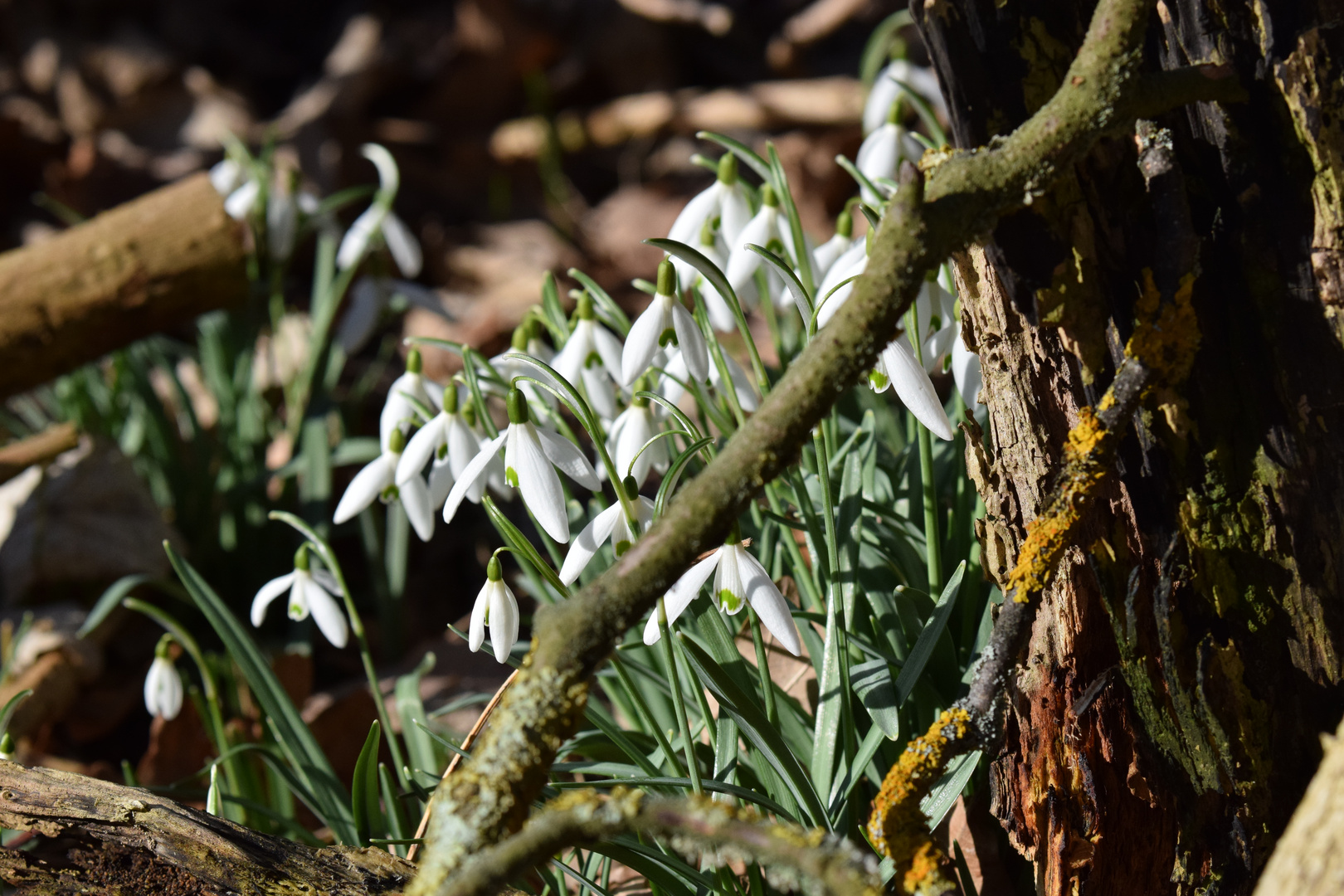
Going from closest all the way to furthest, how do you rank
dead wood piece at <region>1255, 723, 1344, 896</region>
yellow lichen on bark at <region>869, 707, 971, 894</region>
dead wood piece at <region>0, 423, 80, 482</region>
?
dead wood piece at <region>1255, 723, 1344, 896</region>
yellow lichen on bark at <region>869, 707, 971, 894</region>
dead wood piece at <region>0, 423, 80, 482</region>

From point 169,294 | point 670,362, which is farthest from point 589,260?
point 670,362

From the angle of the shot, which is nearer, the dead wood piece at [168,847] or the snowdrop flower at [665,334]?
the dead wood piece at [168,847]

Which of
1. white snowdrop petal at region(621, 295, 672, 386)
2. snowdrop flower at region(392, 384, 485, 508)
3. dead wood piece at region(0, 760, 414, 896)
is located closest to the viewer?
dead wood piece at region(0, 760, 414, 896)

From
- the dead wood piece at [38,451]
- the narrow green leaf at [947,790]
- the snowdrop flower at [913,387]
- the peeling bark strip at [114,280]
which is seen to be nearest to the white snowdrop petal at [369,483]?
the snowdrop flower at [913,387]

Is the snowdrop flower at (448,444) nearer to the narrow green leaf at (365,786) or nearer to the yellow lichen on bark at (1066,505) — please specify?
the narrow green leaf at (365,786)

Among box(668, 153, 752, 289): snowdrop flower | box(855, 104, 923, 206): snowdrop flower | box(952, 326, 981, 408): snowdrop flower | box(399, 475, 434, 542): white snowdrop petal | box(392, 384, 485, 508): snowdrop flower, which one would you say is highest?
box(855, 104, 923, 206): snowdrop flower

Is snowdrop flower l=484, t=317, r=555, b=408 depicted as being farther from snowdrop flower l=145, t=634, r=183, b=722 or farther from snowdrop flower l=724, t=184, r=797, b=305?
snowdrop flower l=145, t=634, r=183, b=722

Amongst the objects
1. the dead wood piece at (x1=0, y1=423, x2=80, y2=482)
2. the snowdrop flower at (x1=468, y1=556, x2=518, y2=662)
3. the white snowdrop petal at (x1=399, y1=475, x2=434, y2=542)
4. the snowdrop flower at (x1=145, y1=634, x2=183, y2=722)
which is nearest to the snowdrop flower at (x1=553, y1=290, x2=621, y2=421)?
the white snowdrop petal at (x1=399, y1=475, x2=434, y2=542)
